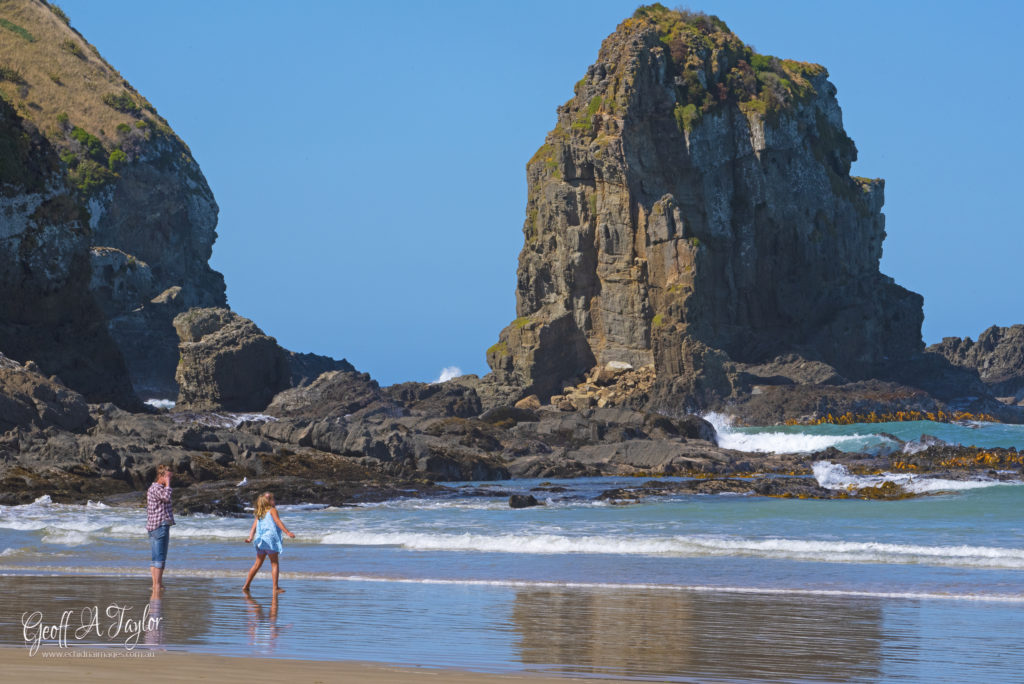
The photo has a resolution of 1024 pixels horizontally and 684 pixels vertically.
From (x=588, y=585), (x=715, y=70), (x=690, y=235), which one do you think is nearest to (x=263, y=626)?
(x=588, y=585)

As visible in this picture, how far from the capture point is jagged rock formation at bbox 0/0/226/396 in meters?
81.5

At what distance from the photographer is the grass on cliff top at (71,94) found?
87.8 metres

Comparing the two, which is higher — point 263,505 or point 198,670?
point 263,505

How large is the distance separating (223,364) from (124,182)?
39682 mm

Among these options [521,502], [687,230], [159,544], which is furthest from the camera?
[687,230]

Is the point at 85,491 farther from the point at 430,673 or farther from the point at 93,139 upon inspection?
the point at 93,139

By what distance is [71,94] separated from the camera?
9431cm

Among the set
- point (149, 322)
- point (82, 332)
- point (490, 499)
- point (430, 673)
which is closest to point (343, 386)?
point (82, 332)

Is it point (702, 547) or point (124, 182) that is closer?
point (702, 547)

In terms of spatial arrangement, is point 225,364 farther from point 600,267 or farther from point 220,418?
point 600,267

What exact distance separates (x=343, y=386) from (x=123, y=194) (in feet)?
134

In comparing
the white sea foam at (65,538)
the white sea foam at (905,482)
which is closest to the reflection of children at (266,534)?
the white sea foam at (65,538)

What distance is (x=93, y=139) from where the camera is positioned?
89.3 m

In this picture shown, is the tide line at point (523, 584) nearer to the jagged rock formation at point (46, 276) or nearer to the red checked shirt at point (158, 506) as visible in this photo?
the red checked shirt at point (158, 506)
